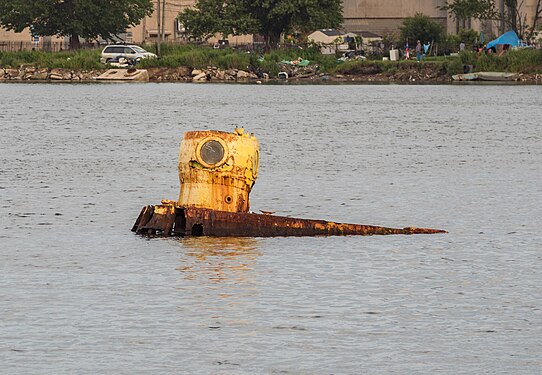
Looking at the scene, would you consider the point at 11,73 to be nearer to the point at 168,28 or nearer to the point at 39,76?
the point at 39,76

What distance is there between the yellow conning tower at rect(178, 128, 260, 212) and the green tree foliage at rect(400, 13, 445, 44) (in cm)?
9186

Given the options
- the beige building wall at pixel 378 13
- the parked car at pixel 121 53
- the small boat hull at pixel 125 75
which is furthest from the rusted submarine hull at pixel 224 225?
the beige building wall at pixel 378 13

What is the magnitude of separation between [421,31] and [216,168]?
92296mm

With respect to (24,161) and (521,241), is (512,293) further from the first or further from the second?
(24,161)

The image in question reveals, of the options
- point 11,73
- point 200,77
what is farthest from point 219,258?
point 11,73

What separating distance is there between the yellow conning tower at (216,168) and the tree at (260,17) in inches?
3589

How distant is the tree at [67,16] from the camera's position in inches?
4471

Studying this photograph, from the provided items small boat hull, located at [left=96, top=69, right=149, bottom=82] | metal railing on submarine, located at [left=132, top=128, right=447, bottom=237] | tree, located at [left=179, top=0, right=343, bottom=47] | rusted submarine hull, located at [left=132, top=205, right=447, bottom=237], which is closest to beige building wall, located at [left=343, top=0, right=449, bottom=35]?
tree, located at [left=179, top=0, right=343, bottom=47]

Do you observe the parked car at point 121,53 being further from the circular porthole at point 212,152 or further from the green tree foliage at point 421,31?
the circular porthole at point 212,152

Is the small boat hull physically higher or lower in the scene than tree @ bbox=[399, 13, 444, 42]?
lower

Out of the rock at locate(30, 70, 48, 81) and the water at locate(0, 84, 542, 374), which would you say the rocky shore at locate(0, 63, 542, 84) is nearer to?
the rock at locate(30, 70, 48, 81)

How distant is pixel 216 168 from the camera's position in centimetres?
2067

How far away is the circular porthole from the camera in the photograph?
67.8 ft

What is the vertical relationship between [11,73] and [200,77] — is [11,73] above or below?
above
